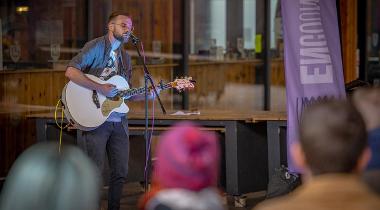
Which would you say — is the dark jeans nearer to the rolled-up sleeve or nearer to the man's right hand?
the man's right hand

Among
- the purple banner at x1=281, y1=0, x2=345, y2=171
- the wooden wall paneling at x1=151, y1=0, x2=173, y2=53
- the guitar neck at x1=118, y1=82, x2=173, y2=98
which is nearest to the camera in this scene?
the purple banner at x1=281, y1=0, x2=345, y2=171

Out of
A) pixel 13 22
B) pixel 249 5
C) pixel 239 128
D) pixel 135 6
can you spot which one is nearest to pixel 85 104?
pixel 239 128

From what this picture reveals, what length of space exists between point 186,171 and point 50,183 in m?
0.71

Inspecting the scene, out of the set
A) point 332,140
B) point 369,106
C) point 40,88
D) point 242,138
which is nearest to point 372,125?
point 369,106

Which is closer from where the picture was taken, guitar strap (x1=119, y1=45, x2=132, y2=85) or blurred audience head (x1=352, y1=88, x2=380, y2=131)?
blurred audience head (x1=352, y1=88, x2=380, y2=131)

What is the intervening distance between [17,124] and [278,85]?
4.49 meters

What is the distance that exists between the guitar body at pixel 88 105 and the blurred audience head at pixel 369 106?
3.28 m

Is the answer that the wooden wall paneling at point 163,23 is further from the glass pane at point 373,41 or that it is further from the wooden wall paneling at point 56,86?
the glass pane at point 373,41

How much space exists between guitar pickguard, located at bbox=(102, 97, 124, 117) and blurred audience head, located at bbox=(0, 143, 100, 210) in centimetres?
445

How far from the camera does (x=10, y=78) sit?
8.63m

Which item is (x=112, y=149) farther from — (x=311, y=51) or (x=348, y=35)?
(x=348, y=35)

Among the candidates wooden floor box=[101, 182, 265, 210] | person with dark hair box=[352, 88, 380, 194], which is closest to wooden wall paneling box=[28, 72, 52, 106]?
wooden floor box=[101, 182, 265, 210]

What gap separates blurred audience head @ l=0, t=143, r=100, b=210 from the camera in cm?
229

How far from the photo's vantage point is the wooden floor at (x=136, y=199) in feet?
26.6
